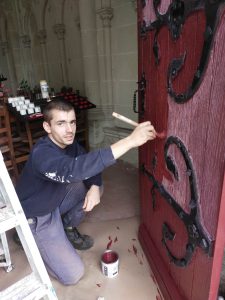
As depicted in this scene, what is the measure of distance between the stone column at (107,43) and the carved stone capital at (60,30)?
87 cm

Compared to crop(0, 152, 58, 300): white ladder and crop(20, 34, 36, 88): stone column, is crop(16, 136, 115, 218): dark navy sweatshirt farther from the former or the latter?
crop(20, 34, 36, 88): stone column

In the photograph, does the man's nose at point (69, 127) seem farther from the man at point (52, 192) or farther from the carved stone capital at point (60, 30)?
the carved stone capital at point (60, 30)

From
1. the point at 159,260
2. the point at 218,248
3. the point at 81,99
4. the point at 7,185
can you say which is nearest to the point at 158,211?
the point at 159,260

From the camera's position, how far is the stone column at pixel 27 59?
4.38 m

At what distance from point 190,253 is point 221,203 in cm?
36

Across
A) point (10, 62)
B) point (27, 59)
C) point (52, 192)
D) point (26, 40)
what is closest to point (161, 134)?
point (52, 192)

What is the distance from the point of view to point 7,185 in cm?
101

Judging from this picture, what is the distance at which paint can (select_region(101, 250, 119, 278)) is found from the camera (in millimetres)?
1452

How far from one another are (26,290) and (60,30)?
3.23 m

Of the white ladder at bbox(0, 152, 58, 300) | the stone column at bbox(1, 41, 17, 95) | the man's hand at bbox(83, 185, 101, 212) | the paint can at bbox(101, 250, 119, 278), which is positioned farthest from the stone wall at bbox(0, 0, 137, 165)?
the white ladder at bbox(0, 152, 58, 300)

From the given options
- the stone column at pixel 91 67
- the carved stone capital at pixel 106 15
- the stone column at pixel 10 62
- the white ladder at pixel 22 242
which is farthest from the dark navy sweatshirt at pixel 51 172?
the stone column at pixel 10 62

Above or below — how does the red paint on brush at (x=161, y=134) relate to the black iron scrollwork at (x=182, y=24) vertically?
below

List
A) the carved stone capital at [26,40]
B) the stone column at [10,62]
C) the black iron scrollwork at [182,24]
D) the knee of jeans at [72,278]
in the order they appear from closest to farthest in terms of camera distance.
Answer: the black iron scrollwork at [182,24] < the knee of jeans at [72,278] < the carved stone capital at [26,40] < the stone column at [10,62]

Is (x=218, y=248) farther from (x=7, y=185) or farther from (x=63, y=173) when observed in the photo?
(x=7, y=185)
